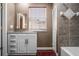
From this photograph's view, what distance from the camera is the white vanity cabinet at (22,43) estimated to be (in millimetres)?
2439

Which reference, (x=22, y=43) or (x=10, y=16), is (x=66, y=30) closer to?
(x=22, y=43)

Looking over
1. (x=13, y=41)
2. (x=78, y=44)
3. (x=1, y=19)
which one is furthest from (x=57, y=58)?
(x=78, y=44)

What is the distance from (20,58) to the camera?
0.86 m

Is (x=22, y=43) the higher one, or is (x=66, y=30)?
(x=66, y=30)

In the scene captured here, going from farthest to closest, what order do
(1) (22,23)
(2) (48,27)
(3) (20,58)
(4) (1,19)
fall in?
→ (1) (22,23) → (2) (48,27) → (4) (1,19) → (3) (20,58)

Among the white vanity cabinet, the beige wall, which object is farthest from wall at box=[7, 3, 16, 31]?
the white vanity cabinet

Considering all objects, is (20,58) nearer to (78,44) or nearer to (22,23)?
(22,23)

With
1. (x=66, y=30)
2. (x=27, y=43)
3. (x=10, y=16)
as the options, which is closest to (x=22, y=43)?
(x=27, y=43)

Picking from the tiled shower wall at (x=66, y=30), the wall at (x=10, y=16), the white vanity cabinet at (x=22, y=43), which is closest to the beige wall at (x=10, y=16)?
the wall at (x=10, y=16)

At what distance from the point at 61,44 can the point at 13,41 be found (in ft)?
2.82

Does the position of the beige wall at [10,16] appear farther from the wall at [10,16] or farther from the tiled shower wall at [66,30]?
the tiled shower wall at [66,30]

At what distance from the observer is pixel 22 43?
2541 mm

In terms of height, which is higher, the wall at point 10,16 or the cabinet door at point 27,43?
the wall at point 10,16

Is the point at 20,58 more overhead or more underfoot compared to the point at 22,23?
more underfoot
